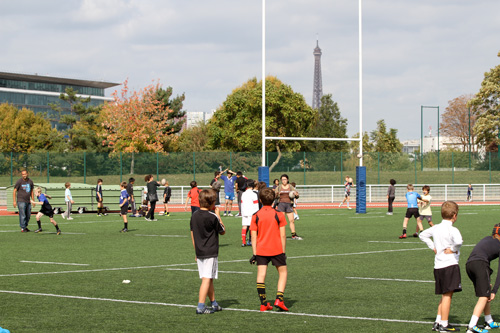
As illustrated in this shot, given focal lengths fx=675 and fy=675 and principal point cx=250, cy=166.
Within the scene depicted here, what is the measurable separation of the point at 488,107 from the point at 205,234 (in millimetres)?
59538

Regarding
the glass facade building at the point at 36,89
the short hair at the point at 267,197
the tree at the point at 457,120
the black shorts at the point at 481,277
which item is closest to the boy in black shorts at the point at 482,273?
the black shorts at the point at 481,277

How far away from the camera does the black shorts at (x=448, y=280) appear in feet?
24.6

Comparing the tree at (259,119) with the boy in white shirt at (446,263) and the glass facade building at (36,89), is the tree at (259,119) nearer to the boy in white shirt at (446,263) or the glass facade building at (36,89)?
the boy in white shirt at (446,263)

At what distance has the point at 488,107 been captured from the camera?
63406 mm

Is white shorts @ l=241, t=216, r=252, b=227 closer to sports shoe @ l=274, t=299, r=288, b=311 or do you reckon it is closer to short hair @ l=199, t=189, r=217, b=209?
sports shoe @ l=274, t=299, r=288, b=311

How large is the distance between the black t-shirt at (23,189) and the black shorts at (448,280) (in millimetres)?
17844

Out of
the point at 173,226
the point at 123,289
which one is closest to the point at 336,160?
the point at 173,226

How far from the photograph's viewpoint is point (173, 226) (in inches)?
992

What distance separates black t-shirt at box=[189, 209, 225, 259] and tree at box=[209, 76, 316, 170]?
2323 inches

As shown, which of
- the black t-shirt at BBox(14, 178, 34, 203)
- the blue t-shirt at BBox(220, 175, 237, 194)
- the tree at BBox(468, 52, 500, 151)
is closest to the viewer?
the black t-shirt at BBox(14, 178, 34, 203)

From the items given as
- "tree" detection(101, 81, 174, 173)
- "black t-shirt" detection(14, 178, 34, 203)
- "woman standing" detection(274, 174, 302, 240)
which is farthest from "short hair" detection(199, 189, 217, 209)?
"tree" detection(101, 81, 174, 173)

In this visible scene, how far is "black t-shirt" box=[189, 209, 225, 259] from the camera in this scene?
884cm

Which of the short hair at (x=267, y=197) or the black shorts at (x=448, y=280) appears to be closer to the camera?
the black shorts at (x=448, y=280)

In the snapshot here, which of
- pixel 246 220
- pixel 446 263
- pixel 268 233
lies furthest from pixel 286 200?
pixel 446 263
